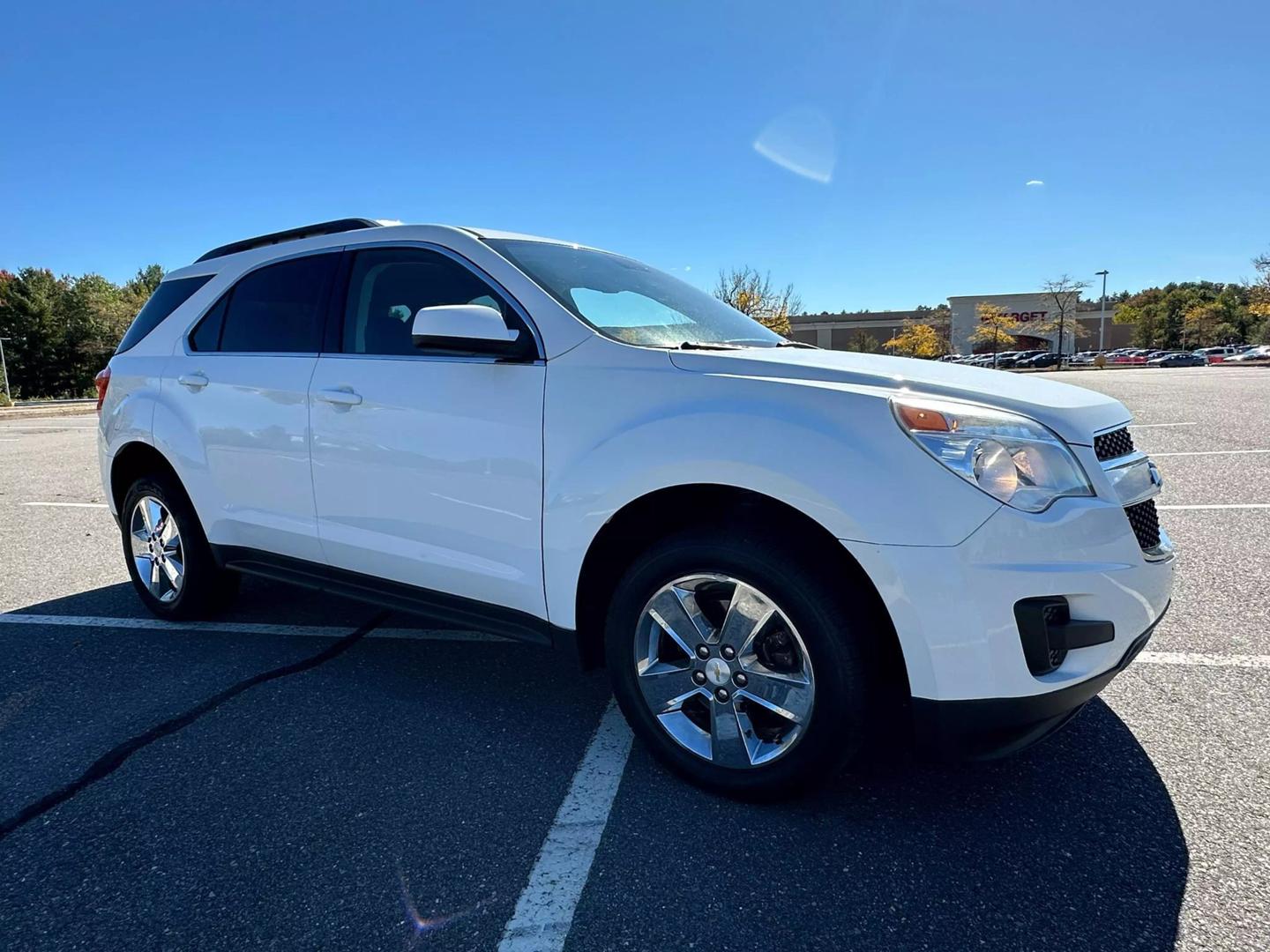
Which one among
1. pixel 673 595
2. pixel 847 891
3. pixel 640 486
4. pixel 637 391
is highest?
pixel 637 391

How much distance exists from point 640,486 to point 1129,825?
1.70m

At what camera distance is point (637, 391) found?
236 cm

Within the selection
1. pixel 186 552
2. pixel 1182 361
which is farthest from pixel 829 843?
pixel 1182 361

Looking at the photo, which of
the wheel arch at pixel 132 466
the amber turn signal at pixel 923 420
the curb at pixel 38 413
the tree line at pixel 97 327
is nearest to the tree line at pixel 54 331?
the tree line at pixel 97 327

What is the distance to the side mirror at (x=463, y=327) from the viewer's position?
246 centimetres

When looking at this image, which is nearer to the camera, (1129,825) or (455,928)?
(455,928)

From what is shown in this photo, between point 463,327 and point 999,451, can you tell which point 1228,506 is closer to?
point 999,451

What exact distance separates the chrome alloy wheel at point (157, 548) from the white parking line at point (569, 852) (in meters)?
2.63

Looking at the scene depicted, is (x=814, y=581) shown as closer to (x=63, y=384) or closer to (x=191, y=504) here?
(x=191, y=504)

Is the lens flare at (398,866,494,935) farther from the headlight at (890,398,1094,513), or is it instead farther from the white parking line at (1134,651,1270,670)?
the white parking line at (1134,651,1270,670)

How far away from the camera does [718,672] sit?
2.31 m

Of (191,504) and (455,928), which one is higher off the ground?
(191,504)

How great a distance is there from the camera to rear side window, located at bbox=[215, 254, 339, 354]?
10.9 feet

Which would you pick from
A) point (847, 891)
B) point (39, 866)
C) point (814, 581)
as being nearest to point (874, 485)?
point (814, 581)
